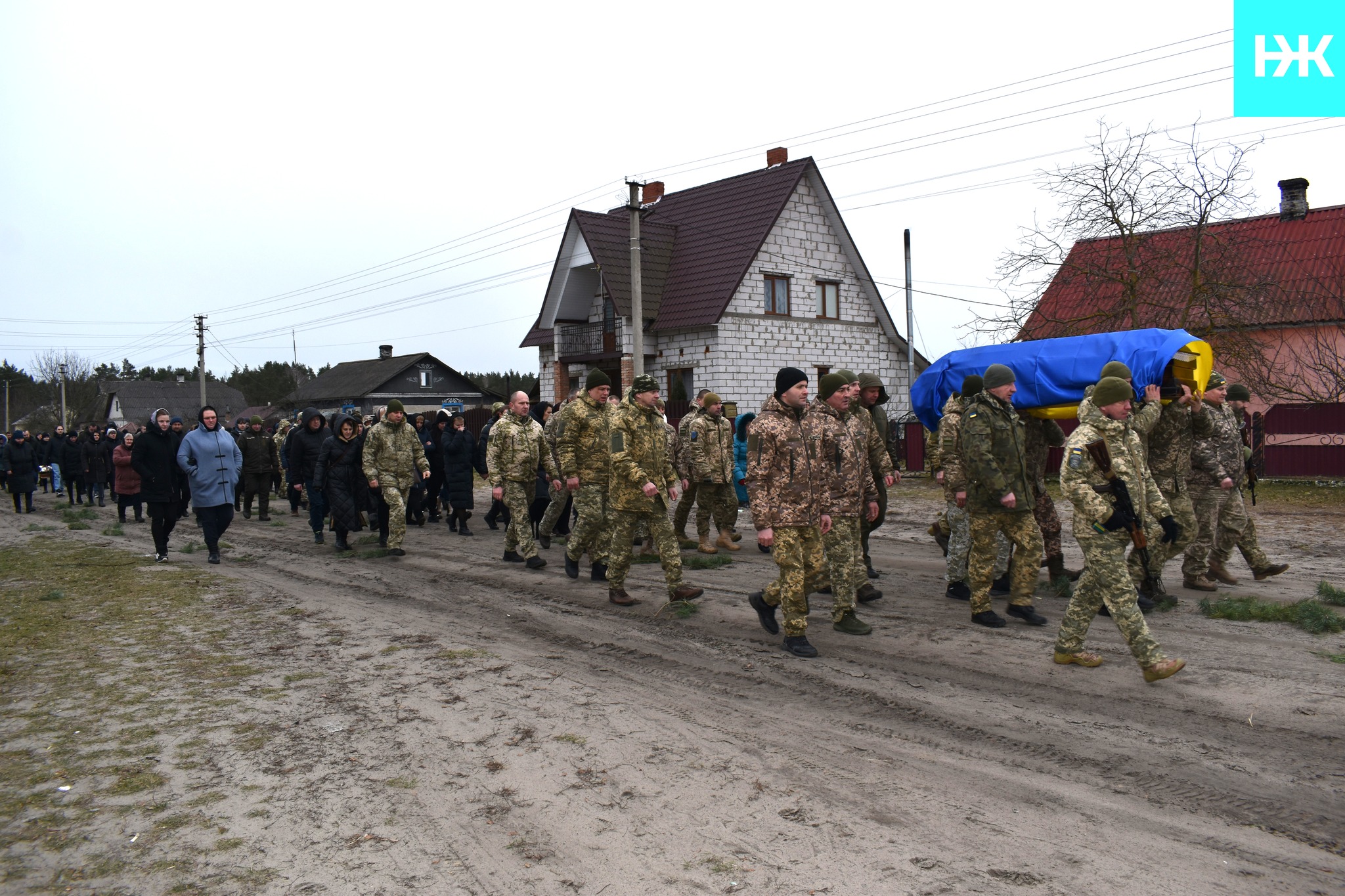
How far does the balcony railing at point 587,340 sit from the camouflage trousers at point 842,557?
23.0 m

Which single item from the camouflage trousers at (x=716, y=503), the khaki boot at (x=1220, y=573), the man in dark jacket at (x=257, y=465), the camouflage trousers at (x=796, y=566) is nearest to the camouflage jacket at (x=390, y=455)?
the camouflage trousers at (x=716, y=503)

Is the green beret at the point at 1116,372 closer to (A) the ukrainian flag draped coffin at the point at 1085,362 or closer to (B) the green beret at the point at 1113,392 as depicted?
(B) the green beret at the point at 1113,392

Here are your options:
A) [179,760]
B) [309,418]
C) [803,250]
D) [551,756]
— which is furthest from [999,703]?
[803,250]

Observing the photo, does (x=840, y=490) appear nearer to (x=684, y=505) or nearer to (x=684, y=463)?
(x=684, y=463)

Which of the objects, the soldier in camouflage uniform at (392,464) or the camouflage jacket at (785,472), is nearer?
the camouflage jacket at (785,472)

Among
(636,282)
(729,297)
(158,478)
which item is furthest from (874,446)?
(729,297)

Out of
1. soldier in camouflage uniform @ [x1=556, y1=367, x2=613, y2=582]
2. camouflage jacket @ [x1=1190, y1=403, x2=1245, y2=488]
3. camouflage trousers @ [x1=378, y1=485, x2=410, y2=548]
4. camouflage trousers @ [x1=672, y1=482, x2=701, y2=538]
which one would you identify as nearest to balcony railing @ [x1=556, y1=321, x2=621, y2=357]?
camouflage trousers @ [x1=378, y1=485, x2=410, y2=548]

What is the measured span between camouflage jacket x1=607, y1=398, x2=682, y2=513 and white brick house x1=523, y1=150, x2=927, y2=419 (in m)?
18.6

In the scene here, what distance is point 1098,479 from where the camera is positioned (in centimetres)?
588

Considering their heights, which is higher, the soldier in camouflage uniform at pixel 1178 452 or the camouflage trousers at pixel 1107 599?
the soldier in camouflage uniform at pixel 1178 452

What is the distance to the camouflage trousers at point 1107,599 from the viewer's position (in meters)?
5.48

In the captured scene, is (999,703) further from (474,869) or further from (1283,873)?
(474,869)

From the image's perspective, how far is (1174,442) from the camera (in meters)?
7.75

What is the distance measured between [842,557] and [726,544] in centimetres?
483
